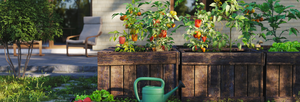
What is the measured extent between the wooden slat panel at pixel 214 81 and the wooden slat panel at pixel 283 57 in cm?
44

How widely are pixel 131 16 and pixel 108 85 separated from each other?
2.08 ft

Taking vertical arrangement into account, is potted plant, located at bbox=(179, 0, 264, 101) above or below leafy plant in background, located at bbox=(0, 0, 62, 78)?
below

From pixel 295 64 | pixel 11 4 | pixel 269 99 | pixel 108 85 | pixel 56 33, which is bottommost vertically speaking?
pixel 269 99

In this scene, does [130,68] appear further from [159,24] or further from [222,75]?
[222,75]

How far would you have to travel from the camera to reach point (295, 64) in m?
2.08

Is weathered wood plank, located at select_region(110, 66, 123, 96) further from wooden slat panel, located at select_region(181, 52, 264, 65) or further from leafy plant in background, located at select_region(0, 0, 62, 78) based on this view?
leafy plant in background, located at select_region(0, 0, 62, 78)

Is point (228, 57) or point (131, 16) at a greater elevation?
point (131, 16)

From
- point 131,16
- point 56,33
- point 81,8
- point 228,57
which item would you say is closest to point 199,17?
point 228,57

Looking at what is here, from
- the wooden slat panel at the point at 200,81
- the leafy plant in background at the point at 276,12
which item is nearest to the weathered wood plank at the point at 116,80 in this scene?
the wooden slat panel at the point at 200,81

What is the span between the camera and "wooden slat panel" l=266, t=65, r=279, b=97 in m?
2.09

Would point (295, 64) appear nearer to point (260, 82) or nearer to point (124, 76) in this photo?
point (260, 82)

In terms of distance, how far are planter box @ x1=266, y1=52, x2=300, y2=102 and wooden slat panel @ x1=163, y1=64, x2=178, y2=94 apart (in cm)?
80

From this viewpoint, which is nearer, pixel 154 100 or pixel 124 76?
pixel 154 100

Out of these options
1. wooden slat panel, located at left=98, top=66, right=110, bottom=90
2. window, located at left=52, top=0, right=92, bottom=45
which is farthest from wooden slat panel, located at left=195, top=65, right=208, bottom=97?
window, located at left=52, top=0, right=92, bottom=45
